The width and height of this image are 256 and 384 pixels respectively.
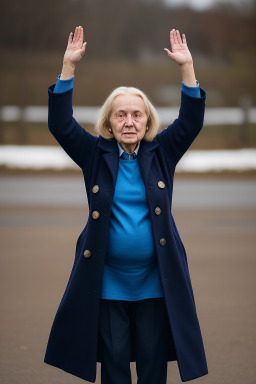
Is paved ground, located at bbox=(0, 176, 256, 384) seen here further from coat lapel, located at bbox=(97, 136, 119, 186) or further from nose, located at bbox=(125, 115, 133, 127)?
nose, located at bbox=(125, 115, 133, 127)

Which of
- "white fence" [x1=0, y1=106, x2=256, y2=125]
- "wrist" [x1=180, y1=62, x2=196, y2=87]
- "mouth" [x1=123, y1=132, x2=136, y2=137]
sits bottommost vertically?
"mouth" [x1=123, y1=132, x2=136, y2=137]

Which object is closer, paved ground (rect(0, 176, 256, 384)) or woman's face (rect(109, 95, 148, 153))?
woman's face (rect(109, 95, 148, 153))

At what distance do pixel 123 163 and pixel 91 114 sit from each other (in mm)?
21249

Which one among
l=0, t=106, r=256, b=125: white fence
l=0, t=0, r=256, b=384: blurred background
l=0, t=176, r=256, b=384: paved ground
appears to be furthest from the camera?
l=0, t=106, r=256, b=125: white fence

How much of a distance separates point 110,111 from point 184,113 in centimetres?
31

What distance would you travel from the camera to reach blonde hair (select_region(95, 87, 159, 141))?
11.1 feet

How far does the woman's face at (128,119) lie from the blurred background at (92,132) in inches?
62.7

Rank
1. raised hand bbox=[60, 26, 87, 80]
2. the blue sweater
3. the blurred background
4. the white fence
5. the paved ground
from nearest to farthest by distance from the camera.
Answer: the blue sweater < raised hand bbox=[60, 26, 87, 80] < the paved ground < the blurred background < the white fence

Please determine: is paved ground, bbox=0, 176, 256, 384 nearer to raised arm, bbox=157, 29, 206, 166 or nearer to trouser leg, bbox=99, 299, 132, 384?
trouser leg, bbox=99, 299, 132, 384

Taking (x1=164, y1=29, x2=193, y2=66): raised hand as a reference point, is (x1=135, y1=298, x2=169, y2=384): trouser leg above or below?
below

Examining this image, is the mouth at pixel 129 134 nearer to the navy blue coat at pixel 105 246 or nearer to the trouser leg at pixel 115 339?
the navy blue coat at pixel 105 246

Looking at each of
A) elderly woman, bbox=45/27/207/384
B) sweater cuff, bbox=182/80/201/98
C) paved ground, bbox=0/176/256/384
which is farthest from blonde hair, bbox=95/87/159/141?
paved ground, bbox=0/176/256/384

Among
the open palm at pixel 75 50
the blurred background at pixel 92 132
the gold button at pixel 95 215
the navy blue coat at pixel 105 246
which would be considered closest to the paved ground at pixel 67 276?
the blurred background at pixel 92 132

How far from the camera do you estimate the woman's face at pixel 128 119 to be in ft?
11.0
